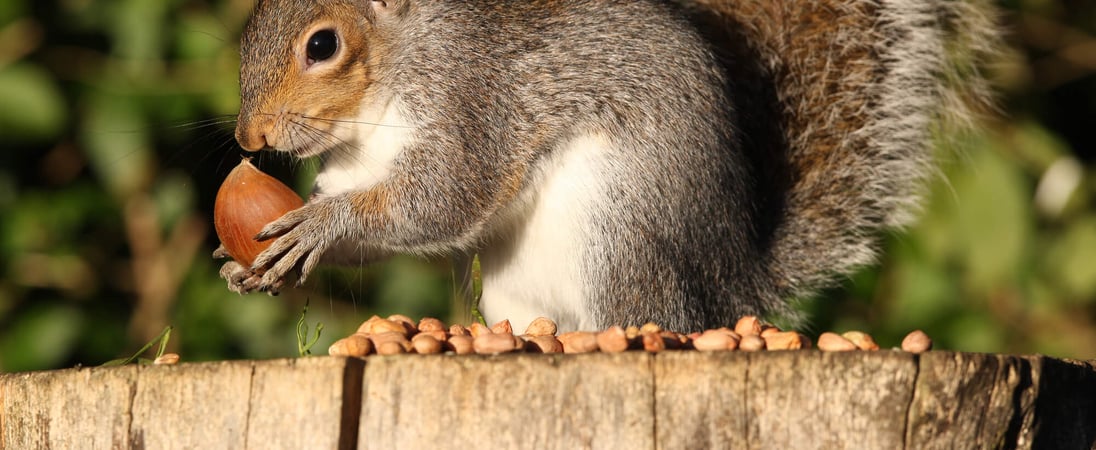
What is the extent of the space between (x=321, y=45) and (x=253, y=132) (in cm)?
14

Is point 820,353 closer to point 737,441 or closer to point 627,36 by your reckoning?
point 737,441

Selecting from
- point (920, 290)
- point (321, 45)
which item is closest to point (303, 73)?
point (321, 45)

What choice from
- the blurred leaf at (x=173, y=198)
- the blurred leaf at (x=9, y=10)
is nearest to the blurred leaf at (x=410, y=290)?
the blurred leaf at (x=173, y=198)

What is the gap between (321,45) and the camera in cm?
162

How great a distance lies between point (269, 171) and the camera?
88.0 inches

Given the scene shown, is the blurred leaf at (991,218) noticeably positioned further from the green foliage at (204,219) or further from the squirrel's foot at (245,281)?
the squirrel's foot at (245,281)

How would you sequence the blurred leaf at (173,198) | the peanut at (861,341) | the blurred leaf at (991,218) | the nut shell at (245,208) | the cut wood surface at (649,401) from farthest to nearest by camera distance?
the blurred leaf at (173,198) < the blurred leaf at (991,218) < the nut shell at (245,208) < the peanut at (861,341) < the cut wood surface at (649,401)

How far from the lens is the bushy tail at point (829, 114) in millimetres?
1793

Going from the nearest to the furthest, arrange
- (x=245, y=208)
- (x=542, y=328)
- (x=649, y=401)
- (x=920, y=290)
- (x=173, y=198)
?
(x=649, y=401) → (x=542, y=328) → (x=245, y=208) → (x=920, y=290) → (x=173, y=198)

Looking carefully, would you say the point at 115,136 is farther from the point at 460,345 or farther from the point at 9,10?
the point at 460,345

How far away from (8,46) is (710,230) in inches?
48.5

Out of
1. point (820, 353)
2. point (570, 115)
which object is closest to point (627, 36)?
point (570, 115)

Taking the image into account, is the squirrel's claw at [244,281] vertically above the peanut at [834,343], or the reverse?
the peanut at [834,343]

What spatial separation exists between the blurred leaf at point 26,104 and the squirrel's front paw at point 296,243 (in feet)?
1.99
